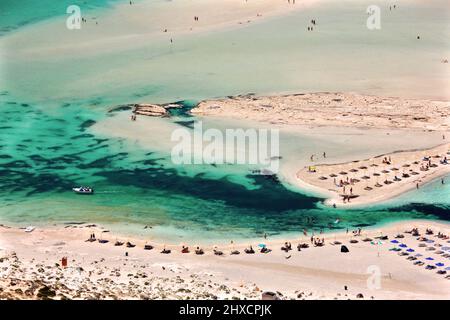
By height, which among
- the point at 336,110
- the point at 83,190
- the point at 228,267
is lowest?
the point at 228,267

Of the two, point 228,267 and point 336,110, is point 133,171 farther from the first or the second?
point 336,110

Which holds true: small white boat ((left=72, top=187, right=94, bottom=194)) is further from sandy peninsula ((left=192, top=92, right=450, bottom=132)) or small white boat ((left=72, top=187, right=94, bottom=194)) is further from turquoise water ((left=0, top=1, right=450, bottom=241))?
sandy peninsula ((left=192, top=92, right=450, bottom=132))

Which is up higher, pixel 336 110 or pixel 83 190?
pixel 336 110

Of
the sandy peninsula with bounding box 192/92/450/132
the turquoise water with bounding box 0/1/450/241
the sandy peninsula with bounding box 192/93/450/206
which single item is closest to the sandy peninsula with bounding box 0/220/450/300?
the turquoise water with bounding box 0/1/450/241

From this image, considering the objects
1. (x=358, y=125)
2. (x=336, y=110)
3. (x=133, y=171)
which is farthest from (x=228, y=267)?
(x=336, y=110)

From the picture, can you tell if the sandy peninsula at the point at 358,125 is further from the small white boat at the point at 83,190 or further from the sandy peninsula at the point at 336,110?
the small white boat at the point at 83,190

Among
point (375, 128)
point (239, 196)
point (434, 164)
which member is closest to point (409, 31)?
point (375, 128)
